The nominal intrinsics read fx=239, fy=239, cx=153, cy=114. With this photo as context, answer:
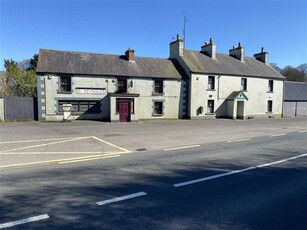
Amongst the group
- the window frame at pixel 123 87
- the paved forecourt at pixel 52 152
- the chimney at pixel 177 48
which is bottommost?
the paved forecourt at pixel 52 152

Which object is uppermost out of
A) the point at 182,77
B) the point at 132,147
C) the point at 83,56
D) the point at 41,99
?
the point at 83,56

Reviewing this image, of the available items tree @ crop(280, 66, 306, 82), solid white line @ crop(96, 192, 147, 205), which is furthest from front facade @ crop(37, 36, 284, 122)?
tree @ crop(280, 66, 306, 82)

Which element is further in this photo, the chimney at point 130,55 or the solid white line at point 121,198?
the chimney at point 130,55

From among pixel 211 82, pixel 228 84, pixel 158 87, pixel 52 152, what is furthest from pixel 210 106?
pixel 52 152

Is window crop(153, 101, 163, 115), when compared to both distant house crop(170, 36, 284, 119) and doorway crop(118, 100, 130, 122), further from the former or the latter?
doorway crop(118, 100, 130, 122)

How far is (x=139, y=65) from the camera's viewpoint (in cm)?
2698

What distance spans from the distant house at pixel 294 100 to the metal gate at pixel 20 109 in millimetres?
33770

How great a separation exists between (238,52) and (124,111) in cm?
1972

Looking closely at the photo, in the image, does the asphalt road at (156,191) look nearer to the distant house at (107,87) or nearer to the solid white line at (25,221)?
the solid white line at (25,221)

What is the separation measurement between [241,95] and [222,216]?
2756 centimetres

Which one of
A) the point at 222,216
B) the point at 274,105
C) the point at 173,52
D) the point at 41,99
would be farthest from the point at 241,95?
the point at 222,216

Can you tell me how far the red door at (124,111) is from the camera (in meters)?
23.5

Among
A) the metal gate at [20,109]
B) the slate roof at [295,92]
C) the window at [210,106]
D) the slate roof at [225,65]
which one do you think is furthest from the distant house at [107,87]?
the slate roof at [295,92]

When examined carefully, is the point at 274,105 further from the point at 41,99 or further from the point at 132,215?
the point at 132,215
